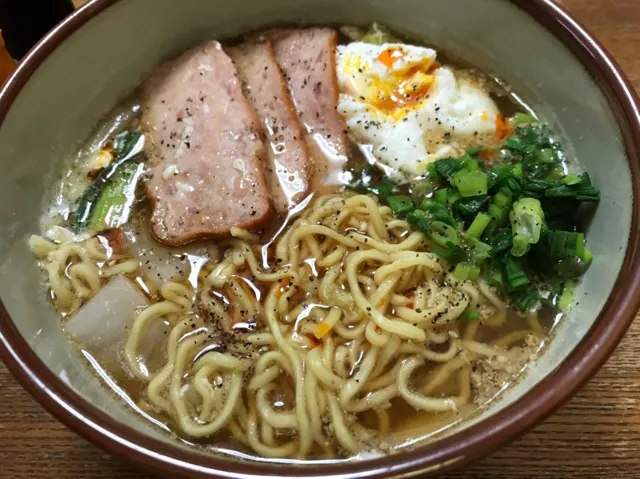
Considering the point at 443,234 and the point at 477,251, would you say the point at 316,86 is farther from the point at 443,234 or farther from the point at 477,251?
the point at 477,251

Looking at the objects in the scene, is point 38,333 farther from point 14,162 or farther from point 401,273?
point 401,273

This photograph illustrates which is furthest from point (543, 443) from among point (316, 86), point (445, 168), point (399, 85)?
point (316, 86)

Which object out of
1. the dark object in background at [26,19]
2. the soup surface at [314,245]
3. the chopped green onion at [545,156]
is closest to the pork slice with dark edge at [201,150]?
the soup surface at [314,245]

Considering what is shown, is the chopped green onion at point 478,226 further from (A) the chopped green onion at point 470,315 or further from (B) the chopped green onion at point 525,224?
(A) the chopped green onion at point 470,315

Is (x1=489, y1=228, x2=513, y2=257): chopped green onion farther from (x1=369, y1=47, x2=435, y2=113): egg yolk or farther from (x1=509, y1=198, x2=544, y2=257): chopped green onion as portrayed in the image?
(x1=369, y1=47, x2=435, y2=113): egg yolk

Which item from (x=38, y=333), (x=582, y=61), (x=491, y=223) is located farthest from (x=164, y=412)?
(x=582, y=61)

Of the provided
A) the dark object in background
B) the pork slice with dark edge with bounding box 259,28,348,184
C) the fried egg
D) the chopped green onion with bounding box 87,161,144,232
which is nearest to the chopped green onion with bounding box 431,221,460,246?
the fried egg

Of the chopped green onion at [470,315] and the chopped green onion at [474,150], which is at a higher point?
the chopped green onion at [474,150]
